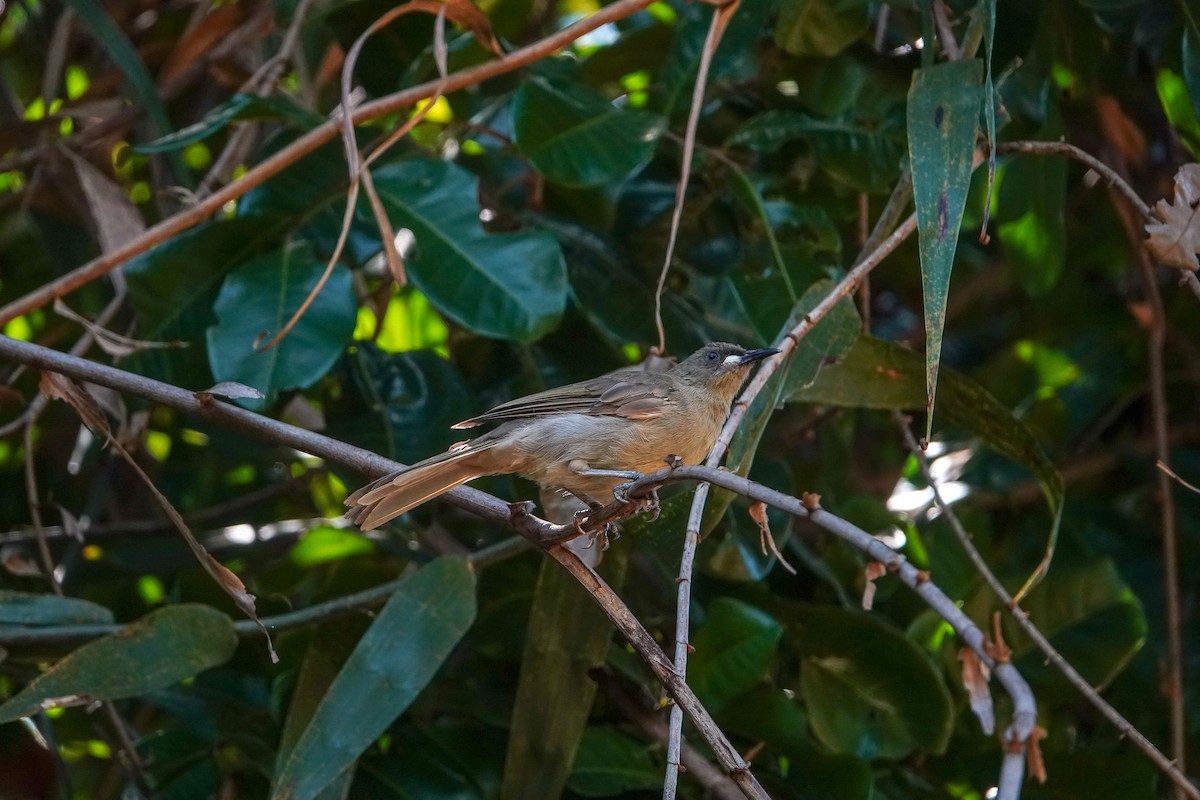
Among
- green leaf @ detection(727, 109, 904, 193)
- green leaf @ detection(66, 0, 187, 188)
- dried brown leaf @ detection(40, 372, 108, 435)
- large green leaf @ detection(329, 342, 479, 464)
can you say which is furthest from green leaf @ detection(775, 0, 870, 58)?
dried brown leaf @ detection(40, 372, 108, 435)

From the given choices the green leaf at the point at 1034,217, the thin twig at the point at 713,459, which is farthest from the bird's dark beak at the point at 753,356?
the green leaf at the point at 1034,217

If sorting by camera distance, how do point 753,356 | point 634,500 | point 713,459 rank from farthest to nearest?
1. point 753,356
2. point 713,459
3. point 634,500

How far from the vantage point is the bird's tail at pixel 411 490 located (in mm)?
2855

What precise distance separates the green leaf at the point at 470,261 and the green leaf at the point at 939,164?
1061mm

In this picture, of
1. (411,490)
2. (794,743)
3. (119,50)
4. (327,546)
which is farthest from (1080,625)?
(119,50)

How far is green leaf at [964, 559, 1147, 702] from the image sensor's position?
12.0ft

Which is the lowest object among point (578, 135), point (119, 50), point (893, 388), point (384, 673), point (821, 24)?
point (384, 673)

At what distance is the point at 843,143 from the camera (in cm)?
371

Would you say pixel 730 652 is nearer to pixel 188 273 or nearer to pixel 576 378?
pixel 576 378

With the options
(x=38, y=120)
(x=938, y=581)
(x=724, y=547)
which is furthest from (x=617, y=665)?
(x=38, y=120)

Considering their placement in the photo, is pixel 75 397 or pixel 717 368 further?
pixel 717 368

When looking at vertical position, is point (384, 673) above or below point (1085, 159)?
below

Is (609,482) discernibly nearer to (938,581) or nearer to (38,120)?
(938,581)

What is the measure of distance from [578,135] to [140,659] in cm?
186
